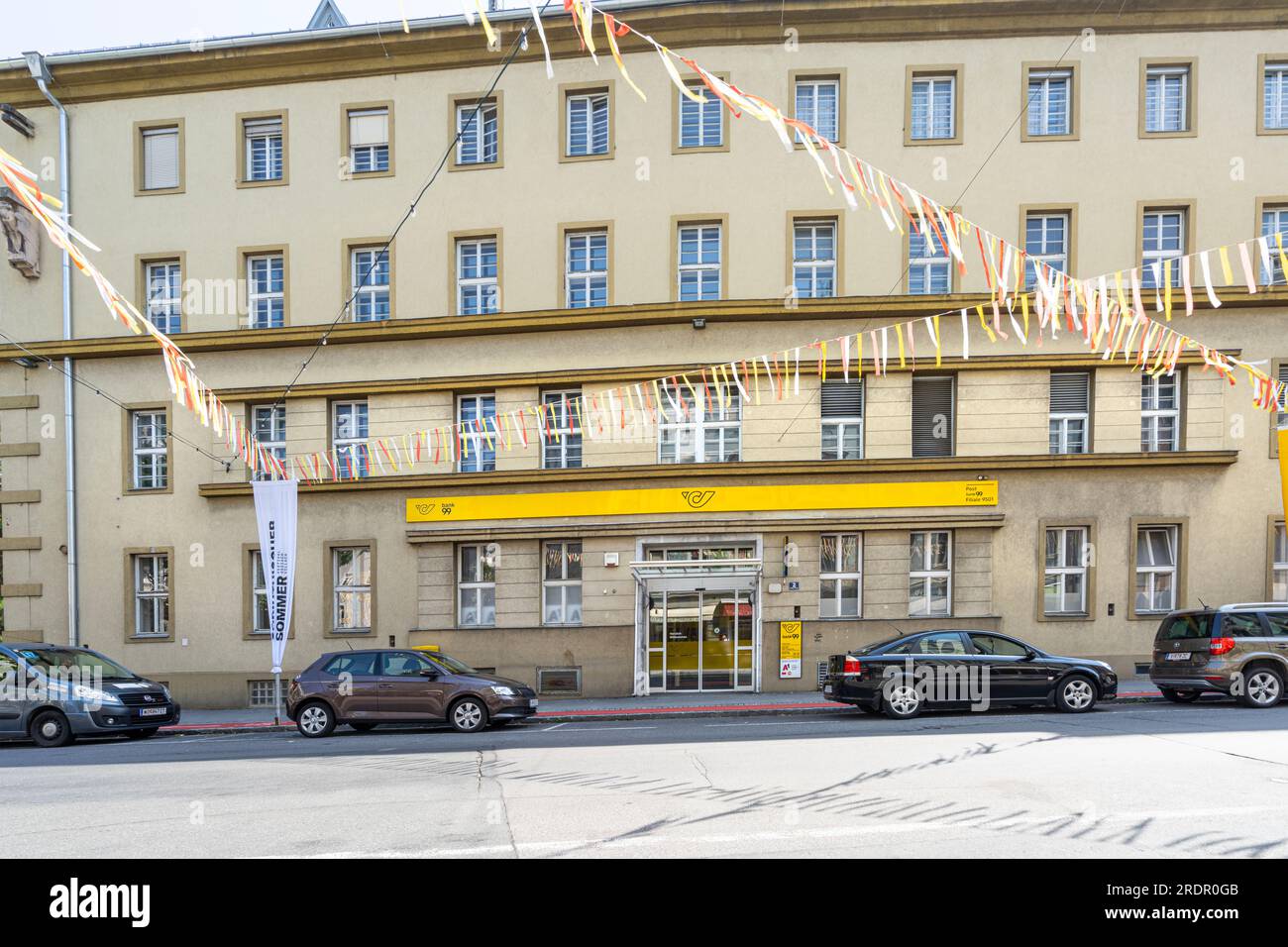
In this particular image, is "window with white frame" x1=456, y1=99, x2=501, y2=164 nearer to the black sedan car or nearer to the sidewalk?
the sidewalk

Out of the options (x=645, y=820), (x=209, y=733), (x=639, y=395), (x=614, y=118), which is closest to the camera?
(x=645, y=820)

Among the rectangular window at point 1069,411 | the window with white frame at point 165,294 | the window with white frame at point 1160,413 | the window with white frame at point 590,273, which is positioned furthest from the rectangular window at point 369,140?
the window with white frame at point 1160,413

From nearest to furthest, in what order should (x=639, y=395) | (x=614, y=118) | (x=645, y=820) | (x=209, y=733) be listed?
(x=645, y=820) → (x=209, y=733) → (x=639, y=395) → (x=614, y=118)

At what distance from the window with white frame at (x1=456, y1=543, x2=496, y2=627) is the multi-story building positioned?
0.28ft

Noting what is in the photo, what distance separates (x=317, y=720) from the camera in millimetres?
14055

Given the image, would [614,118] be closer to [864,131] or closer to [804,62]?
[804,62]

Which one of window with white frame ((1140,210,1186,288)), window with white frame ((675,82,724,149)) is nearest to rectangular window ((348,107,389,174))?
window with white frame ((675,82,724,149))

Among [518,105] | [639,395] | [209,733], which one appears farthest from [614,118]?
[209,733]

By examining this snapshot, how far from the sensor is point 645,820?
21.8ft

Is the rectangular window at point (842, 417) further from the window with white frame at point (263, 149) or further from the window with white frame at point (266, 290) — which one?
the window with white frame at point (263, 149)

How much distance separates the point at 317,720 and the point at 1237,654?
14.8 m

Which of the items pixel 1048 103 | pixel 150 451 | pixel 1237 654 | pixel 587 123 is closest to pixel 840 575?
pixel 1237 654

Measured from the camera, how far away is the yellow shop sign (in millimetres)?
17766

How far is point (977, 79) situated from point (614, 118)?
7837 millimetres
